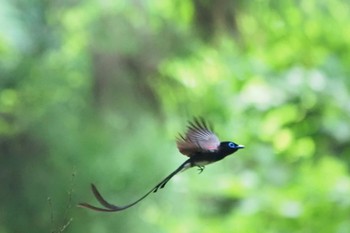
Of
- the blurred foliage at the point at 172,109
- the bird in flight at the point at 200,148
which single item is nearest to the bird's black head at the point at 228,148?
the bird in flight at the point at 200,148

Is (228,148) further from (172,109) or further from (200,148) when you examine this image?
(172,109)

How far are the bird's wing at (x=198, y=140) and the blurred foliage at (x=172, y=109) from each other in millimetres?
770

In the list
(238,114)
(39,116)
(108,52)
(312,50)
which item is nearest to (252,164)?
(238,114)

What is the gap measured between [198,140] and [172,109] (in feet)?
4.77

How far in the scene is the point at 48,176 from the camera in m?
1.48

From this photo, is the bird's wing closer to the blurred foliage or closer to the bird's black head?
the bird's black head

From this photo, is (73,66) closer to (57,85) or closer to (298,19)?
(57,85)

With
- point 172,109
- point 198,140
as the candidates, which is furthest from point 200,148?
point 172,109

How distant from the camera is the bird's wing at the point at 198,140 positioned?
32 cm

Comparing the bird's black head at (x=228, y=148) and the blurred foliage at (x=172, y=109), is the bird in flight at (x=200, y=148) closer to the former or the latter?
the bird's black head at (x=228, y=148)

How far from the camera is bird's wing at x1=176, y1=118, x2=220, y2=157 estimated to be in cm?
32

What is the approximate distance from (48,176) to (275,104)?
92cm

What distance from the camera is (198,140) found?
0.33 m

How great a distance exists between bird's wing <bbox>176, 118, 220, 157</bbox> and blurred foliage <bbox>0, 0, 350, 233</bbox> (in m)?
0.77
